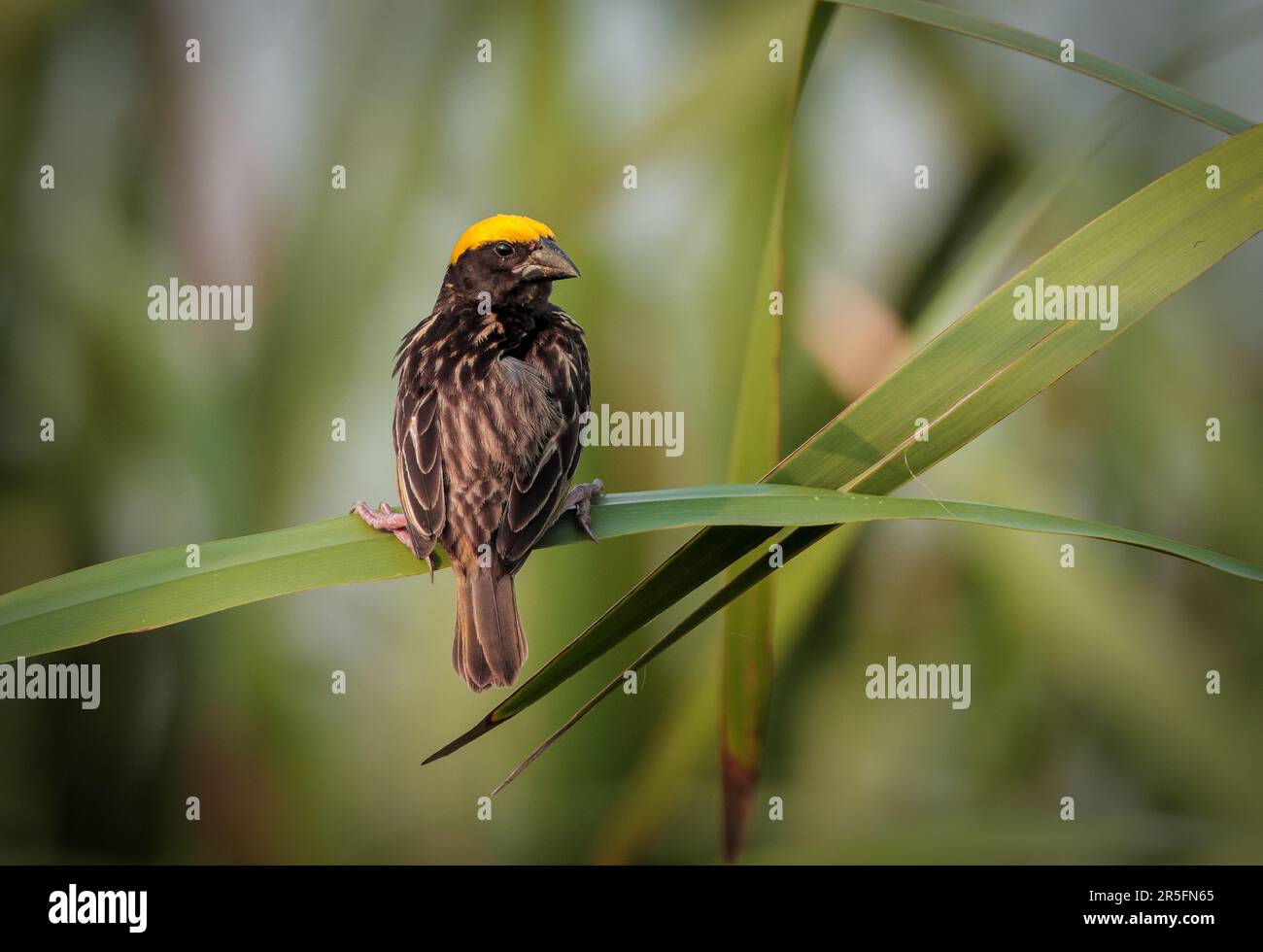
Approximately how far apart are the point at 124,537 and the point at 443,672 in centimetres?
80

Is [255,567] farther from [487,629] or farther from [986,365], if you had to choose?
[986,365]

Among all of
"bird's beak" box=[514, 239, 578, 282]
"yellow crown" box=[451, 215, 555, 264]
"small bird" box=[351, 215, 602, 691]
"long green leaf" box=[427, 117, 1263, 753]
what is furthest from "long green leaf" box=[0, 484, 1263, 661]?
"yellow crown" box=[451, 215, 555, 264]

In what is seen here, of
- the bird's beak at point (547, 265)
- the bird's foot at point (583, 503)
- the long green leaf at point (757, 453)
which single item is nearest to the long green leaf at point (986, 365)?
the bird's foot at point (583, 503)

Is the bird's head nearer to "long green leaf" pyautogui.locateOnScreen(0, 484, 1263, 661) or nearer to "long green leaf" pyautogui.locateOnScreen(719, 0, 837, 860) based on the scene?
"long green leaf" pyautogui.locateOnScreen(719, 0, 837, 860)

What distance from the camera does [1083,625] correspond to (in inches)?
78.4

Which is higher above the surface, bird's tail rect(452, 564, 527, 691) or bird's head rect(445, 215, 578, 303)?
bird's head rect(445, 215, 578, 303)

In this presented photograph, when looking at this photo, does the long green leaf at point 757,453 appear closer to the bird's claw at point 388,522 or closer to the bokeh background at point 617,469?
the bokeh background at point 617,469

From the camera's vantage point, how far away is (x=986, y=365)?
148cm

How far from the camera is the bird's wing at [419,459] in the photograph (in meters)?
1.56

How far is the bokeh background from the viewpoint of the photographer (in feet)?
6.49

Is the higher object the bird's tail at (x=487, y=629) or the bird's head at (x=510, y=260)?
the bird's head at (x=510, y=260)

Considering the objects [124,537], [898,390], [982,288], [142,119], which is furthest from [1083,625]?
[142,119]

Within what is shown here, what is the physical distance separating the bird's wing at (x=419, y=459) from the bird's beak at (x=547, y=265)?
0.31 metres

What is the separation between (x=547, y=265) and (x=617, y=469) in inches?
18.5
